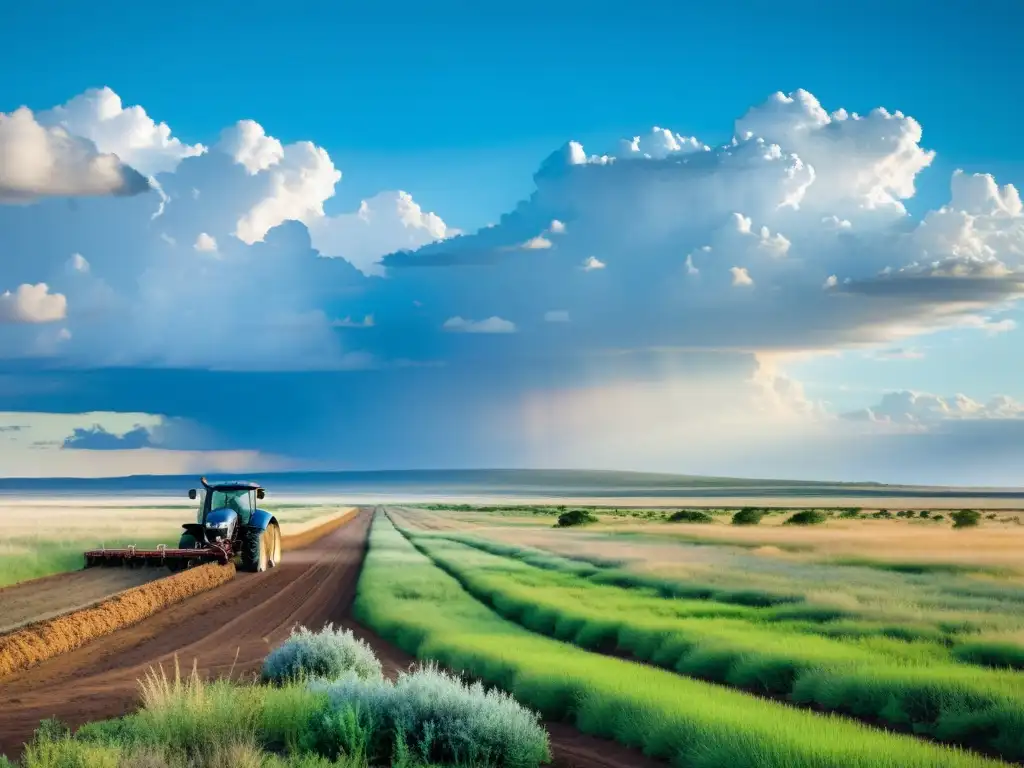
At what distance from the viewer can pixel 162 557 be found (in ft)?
113

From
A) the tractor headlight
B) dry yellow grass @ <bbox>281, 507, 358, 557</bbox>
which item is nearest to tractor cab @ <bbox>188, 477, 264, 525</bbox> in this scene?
the tractor headlight

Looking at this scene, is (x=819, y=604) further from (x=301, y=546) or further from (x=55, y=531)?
(x=55, y=531)

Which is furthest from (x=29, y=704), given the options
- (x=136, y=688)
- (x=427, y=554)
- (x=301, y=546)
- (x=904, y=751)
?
(x=301, y=546)

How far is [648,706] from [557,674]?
9.25 ft

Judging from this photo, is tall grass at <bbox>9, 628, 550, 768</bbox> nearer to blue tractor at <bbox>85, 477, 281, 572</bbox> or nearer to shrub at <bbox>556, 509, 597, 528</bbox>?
blue tractor at <bbox>85, 477, 281, 572</bbox>

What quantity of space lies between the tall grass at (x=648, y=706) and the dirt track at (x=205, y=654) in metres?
0.42

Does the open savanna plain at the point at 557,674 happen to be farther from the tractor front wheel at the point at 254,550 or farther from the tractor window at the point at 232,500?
the tractor window at the point at 232,500

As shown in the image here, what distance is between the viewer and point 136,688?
15914mm

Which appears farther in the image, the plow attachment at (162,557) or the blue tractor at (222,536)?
the blue tractor at (222,536)

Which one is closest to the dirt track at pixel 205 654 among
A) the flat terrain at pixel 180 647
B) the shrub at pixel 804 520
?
the flat terrain at pixel 180 647

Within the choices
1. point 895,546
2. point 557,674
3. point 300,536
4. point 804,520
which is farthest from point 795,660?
point 804,520

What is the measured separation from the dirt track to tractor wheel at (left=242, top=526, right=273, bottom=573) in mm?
615

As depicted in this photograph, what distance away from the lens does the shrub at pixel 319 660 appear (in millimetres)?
15656

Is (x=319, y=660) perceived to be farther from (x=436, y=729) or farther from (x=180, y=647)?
(x=180, y=647)
